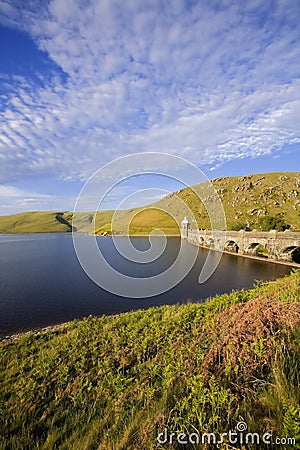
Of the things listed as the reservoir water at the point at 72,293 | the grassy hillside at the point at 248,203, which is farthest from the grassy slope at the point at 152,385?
the grassy hillside at the point at 248,203

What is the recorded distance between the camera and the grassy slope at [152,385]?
11.7ft

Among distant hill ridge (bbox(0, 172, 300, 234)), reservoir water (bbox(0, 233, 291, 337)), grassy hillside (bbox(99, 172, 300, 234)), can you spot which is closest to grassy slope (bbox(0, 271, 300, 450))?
reservoir water (bbox(0, 233, 291, 337))

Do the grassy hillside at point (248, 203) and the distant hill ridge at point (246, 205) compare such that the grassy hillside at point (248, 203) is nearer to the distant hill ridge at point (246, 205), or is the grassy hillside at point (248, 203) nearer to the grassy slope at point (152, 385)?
the distant hill ridge at point (246, 205)

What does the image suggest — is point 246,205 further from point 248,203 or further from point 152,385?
point 152,385

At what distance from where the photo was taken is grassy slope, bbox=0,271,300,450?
11.7ft

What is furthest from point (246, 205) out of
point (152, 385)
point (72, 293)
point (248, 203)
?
point (152, 385)

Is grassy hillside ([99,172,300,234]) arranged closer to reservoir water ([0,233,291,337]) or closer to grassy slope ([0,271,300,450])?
reservoir water ([0,233,291,337])

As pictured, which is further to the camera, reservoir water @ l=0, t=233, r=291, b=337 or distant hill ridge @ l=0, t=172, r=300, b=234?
distant hill ridge @ l=0, t=172, r=300, b=234

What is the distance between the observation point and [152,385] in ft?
19.9

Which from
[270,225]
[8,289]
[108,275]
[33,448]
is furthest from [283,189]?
[33,448]

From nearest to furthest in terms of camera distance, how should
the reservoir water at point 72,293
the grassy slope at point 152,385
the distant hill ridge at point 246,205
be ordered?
the grassy slope at point 152,385, the reservoir water at point 72,293, the distant hill ridge at point 246,205

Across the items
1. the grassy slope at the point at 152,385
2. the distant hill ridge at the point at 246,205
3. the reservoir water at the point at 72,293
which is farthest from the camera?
the distant hill ridge at the point at 246,205

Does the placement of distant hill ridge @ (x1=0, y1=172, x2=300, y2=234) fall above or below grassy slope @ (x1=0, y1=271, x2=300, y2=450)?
above

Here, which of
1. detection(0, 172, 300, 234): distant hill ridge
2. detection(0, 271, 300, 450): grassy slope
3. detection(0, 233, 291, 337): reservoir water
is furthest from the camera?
detection(0, 172, 300, 234): distant hill ridge
